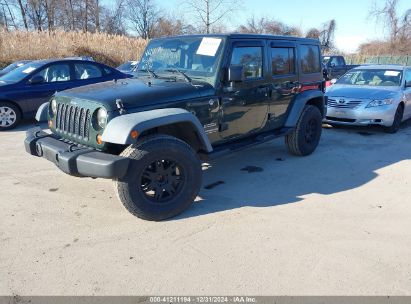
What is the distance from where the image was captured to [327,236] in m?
3.65

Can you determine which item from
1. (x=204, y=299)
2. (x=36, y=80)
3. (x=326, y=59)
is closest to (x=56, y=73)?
(x=36, y=80)

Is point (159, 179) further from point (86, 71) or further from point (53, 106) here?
point (86, 71)

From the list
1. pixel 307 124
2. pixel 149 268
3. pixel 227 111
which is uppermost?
pixel 227 111

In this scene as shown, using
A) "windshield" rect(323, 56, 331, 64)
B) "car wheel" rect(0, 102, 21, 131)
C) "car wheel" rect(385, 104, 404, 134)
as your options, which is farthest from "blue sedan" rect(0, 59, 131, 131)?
"windshield" rect(323, 56, 331, 64)

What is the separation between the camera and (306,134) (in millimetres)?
6391

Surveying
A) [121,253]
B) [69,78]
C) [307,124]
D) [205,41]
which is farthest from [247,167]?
[69,78]

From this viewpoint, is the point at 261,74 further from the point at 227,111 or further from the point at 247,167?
the point at 247,167

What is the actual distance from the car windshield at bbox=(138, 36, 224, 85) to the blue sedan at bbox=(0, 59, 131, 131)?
10.7 feet

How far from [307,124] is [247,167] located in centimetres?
138

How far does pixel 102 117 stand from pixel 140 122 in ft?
1.65

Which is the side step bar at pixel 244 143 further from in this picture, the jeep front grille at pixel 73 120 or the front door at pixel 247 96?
the jeep front grille at pixel 73 120

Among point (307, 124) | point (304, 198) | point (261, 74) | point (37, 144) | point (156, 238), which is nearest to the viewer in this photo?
point (156, 238)

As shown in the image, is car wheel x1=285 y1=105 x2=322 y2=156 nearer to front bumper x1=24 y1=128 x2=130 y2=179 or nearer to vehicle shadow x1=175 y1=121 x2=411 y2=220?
vehicle shadow x1=175 y1=121 x2=411 y2=220

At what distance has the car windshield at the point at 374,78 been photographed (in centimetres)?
902
